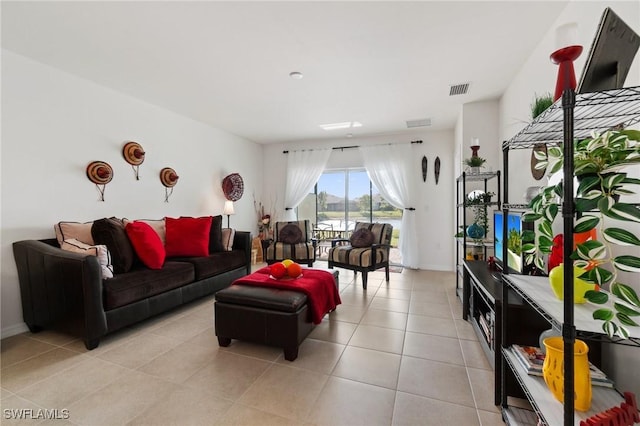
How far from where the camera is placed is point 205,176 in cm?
467

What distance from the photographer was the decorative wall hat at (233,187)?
5039 millimetres

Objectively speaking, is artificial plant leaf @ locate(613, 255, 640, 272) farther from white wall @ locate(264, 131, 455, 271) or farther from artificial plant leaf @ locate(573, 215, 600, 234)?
white wall @ locate(264, 131, 455, 271)

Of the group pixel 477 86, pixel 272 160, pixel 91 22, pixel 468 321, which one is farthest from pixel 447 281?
pixel 91 22

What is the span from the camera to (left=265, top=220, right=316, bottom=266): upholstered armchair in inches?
180

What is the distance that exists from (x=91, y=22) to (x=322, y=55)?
5.90 feet

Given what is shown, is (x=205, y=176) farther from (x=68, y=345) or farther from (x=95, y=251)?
(x=68, y=345)

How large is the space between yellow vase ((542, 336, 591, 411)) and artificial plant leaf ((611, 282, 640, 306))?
0.35 metres

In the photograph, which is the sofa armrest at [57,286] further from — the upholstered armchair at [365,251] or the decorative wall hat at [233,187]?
the upholstered armchair at [365,251]

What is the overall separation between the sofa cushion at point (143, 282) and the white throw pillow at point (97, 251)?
3.7 inches

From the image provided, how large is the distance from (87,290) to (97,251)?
16.6 inches

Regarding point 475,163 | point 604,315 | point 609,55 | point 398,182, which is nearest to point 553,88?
point 475,163

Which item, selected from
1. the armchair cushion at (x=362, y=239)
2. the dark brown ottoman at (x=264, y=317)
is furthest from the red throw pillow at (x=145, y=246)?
the armchair cushion at (x=362, y=239)

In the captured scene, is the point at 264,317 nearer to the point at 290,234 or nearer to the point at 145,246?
the point at 145,246

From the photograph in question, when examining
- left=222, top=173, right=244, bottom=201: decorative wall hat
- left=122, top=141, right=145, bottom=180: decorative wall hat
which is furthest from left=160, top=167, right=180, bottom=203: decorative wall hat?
left=222, top=173, right=244, bottom=201: decorative wall hat
